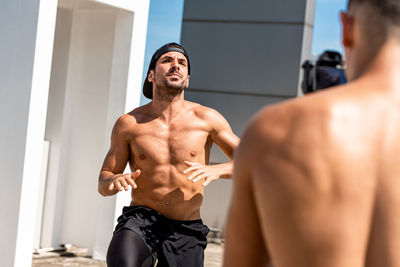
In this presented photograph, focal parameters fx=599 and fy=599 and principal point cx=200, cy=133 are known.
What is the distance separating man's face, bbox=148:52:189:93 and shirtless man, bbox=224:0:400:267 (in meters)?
2.65

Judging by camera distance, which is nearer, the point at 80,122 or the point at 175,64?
the point at 175,64

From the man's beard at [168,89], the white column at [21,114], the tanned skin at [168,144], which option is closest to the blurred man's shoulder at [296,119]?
the tanned skin at [168,144]

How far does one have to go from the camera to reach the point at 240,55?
7.64 metres

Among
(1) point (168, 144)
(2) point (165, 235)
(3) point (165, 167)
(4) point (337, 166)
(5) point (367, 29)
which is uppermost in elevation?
(5) point (367, 29)

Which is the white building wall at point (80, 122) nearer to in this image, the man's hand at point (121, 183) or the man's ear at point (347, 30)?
the man's hand at point (121, 183)

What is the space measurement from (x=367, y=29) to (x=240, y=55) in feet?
22.2

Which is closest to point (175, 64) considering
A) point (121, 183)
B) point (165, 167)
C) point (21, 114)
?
point (165, 167)

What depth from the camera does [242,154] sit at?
0.94 meters

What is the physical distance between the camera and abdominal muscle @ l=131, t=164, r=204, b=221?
3.38m

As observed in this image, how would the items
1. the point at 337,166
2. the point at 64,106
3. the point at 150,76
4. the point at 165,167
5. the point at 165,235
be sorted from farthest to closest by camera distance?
the point at 64,106 < the point at 150,76 < the point at 165,167 < the point at 165,235 < the point at 337,166

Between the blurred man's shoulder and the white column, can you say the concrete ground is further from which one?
the blurred man's shoulder

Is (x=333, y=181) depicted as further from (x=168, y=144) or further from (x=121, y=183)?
(x=168, y=144)

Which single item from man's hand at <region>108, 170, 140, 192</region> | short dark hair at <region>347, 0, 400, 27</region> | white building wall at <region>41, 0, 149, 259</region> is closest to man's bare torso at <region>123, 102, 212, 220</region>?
man's hand at <region>108, 170, 140, 192</region>

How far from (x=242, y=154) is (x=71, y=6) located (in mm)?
5255
